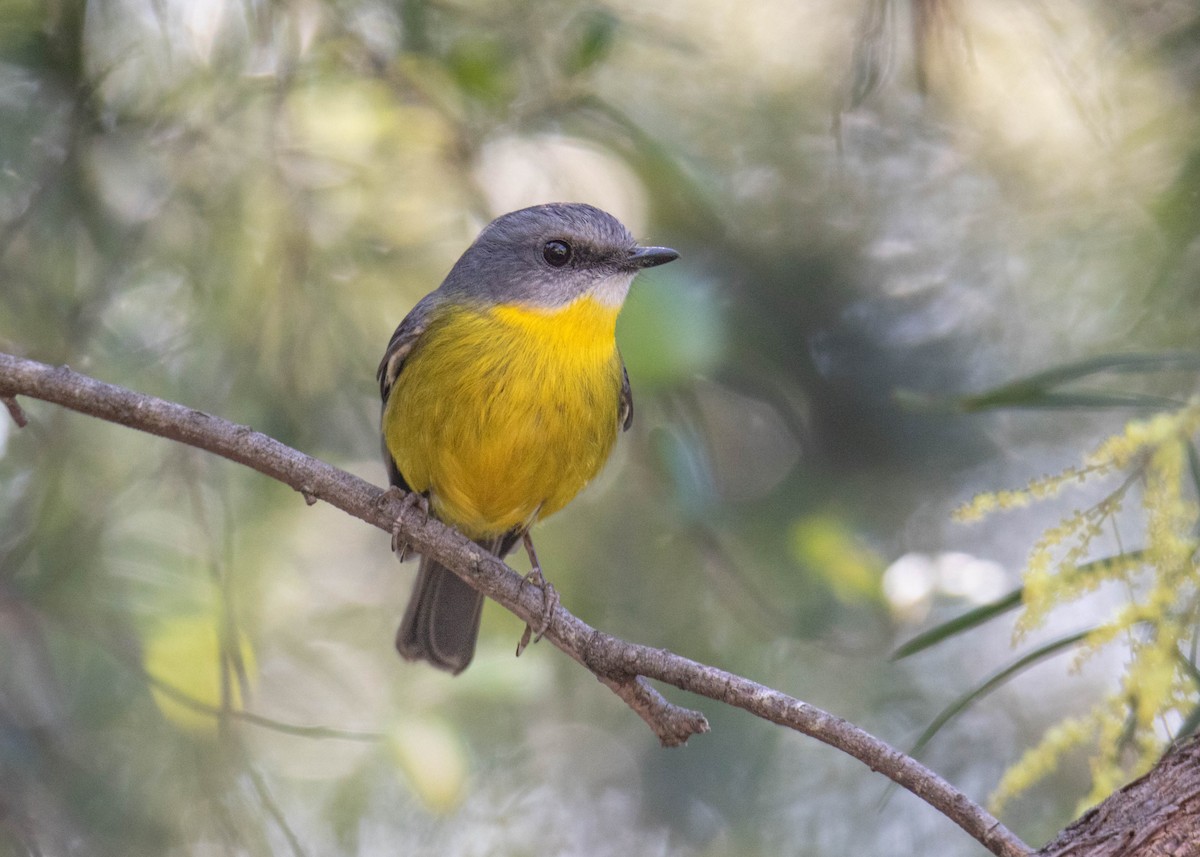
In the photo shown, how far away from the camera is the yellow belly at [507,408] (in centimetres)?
372

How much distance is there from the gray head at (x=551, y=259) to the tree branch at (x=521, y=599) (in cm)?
106

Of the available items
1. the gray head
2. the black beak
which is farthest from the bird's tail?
the black beak

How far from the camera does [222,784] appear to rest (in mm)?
4055

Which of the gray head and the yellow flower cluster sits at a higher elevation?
the gray head

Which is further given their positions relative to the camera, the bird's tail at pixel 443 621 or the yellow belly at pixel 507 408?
the bird's tail at pixel 443 621

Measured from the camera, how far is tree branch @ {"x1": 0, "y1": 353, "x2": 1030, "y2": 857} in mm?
2111

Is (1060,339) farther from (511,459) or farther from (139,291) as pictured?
(139,291)

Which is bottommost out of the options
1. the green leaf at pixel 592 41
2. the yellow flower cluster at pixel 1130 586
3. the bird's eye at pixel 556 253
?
the yellow flower cluster at pixel 1130 586

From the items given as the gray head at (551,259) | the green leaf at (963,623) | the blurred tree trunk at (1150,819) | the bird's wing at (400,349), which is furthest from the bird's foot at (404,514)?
the blurred tree trunk at (1150,819)

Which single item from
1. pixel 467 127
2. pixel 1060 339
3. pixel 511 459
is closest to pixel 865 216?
pixel 1060 339

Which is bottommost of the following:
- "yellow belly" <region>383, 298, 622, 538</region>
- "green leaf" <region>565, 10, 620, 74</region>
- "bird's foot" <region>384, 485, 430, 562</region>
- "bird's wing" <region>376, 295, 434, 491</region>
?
"bird's foot" <region>384, 485, 430, 562</region>

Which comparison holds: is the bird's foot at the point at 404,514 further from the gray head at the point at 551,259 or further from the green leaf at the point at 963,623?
the green leaf at the point at 963,623

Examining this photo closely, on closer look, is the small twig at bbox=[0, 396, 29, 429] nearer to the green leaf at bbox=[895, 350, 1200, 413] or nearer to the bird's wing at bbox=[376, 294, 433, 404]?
the bird's wing at bbox=[376, 294, 433, 404]

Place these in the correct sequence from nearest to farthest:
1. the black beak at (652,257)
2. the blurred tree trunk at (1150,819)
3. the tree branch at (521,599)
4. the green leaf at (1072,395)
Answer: the blurred tree trunk at (1150,819) < the tree branch at (521,599) < the green leaf at (1072,395) < the black beak at (652,257)
